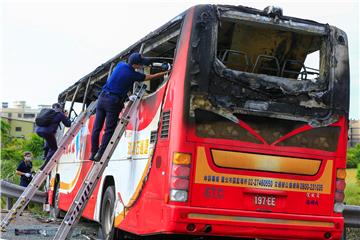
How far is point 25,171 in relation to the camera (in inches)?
624

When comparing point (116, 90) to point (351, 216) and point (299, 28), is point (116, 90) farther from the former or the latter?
point (351, 216)

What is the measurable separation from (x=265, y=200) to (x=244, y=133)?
875 millimetres

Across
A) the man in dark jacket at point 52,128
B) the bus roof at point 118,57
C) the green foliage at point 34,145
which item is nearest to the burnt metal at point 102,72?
the bus roof at point 118,57

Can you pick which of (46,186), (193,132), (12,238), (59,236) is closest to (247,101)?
(193,132)

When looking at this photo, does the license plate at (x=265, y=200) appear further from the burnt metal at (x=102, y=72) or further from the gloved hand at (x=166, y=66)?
the burnt metal at (x=102, y=72)

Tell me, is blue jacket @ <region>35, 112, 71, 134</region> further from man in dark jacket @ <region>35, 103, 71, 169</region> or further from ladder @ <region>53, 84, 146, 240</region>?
ladder @ <region>53, 84, 146, 240</region>

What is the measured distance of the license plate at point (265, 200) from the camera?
6.45 m

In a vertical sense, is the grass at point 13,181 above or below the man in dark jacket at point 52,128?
below

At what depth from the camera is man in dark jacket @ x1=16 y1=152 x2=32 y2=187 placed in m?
15.5

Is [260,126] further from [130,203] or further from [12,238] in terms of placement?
[12,238]

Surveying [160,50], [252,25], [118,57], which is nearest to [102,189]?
[118,57]

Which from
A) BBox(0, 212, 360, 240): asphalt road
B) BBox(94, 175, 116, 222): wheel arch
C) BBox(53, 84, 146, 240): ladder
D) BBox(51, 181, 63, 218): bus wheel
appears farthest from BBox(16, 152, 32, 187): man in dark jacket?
BBox(53, 84, 146, 240): ladder

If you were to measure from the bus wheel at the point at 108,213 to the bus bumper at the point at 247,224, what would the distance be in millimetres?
2454

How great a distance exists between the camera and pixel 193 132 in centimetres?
624
